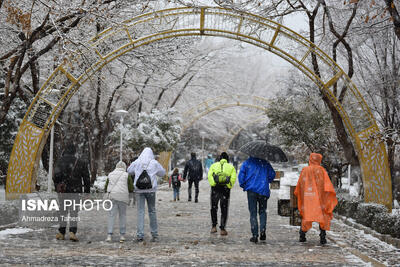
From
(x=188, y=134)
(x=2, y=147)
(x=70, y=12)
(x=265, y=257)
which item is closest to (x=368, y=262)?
(x=265, y=257)

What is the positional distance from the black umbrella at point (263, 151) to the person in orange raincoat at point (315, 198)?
60cm

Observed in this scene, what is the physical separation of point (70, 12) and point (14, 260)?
5636 mm

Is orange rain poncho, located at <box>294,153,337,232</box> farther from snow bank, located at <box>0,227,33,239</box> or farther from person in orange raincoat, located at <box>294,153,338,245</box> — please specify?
snow bank, located at <box>0,227,33,239</box>

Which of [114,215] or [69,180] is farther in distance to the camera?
[69,180]

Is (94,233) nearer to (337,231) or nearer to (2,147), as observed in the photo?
(337,231)

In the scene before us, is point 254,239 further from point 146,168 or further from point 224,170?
point 146,168

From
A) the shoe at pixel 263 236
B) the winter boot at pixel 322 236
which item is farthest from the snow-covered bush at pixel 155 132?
the winter boot at pixel 322 236

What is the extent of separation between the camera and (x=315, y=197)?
901 cm

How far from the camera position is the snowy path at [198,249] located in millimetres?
7188

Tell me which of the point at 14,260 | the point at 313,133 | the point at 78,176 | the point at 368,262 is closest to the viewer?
the point at 14,260

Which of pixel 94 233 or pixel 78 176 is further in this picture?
pixel 94 233

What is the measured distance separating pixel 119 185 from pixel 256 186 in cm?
254

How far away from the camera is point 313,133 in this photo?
1853cm

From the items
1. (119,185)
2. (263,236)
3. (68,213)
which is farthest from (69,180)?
(263,236)
